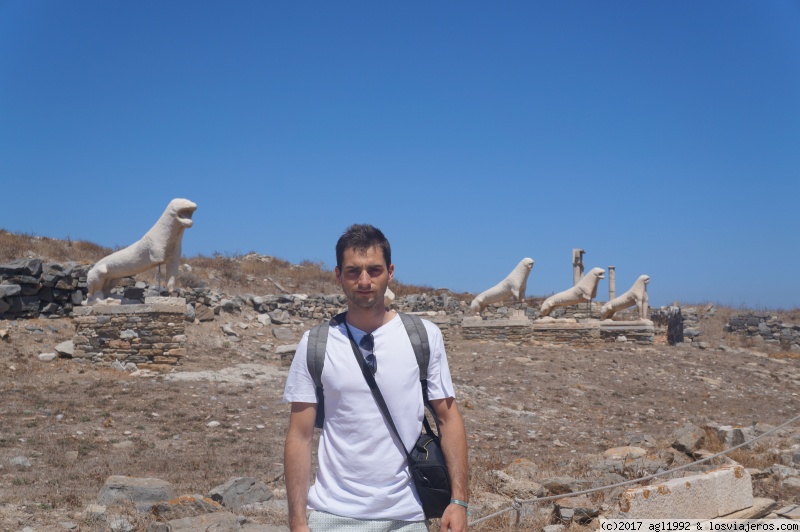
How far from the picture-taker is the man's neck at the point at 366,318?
2.37 meters

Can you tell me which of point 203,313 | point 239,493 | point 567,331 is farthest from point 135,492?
point 567,331

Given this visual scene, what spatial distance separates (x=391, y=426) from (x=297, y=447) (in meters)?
0.35

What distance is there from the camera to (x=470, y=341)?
1805 cm

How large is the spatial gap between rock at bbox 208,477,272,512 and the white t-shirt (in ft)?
10.0

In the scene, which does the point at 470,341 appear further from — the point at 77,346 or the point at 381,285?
the point at 381,285

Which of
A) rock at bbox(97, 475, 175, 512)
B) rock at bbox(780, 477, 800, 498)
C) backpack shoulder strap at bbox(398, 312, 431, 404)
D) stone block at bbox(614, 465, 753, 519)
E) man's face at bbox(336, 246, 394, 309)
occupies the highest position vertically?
man's face at bbox(336, 246, 394, 309)

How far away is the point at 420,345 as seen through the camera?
2.31 meters

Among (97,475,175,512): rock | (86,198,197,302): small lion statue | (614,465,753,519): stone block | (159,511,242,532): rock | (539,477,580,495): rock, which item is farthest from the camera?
(86,198,197,302): small lion statue

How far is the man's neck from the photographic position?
237 centimetres

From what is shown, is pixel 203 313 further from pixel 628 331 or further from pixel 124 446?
pixel 628 331

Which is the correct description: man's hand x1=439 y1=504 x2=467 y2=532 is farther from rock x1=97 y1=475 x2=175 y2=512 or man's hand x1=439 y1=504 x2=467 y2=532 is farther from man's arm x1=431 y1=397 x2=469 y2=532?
rock x1=97 y1=475 x2=175 y2=512

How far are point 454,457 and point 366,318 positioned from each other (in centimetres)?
59

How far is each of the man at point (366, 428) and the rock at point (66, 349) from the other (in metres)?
10.6

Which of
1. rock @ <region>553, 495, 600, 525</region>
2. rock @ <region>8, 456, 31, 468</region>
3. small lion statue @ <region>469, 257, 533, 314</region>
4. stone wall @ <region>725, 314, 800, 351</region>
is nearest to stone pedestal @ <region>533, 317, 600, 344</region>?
small lion statue @ <region>469, 257, 533, 314</region>
